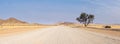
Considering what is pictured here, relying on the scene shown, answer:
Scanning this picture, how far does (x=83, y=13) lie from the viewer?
432ft

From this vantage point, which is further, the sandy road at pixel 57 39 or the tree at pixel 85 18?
the tree at pixel 85 18

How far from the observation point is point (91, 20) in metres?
128

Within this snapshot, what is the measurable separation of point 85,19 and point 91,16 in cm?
430

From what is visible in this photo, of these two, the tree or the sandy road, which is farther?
the tree

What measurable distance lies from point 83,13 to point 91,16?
5.72 m

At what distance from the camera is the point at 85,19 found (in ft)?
429

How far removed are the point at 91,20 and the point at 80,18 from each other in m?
8.17

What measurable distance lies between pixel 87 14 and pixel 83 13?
8.55ft

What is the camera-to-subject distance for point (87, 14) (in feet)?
428

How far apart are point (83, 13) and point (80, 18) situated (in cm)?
406

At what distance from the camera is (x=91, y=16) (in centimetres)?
12825

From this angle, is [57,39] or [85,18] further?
[85,18]
